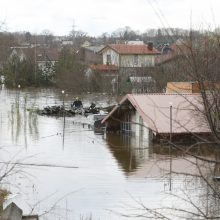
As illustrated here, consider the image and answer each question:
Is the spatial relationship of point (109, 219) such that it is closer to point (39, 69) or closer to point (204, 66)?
point (204, 66)

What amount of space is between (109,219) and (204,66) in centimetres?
602

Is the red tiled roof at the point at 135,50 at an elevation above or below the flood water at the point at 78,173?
above

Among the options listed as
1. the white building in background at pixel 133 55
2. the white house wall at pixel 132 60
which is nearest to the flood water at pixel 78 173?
the white house wall at pixel 132 60

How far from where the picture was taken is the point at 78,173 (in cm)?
1144

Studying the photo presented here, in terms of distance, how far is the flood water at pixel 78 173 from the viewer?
7.98m

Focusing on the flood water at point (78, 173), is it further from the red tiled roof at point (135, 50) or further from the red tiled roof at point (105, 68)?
the red tiled roof at point (135, 50)

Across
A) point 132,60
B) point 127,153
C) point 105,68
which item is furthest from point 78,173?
point 132,60

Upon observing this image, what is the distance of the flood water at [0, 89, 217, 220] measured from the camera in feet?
26.2

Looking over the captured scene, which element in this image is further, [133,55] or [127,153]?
[133,55]

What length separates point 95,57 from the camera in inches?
1890

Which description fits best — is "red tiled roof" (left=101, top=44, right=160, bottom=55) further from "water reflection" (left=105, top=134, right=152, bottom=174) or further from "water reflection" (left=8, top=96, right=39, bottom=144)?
"water reflection" (left=105, top=134, right=152, bottom=174)

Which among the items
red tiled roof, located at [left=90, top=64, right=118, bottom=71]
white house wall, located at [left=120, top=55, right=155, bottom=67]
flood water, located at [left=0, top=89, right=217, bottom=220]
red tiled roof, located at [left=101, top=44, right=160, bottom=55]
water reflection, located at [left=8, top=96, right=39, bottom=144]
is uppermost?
red tiled roof, located at [left=101, top=44, right=160, bottom=55]

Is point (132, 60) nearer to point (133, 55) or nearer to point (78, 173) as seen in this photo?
point (133, 55)

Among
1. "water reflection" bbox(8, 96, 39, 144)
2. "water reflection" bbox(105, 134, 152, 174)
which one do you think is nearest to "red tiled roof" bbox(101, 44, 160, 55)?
"water reflection" bbox(8, 96, 39, 144)
